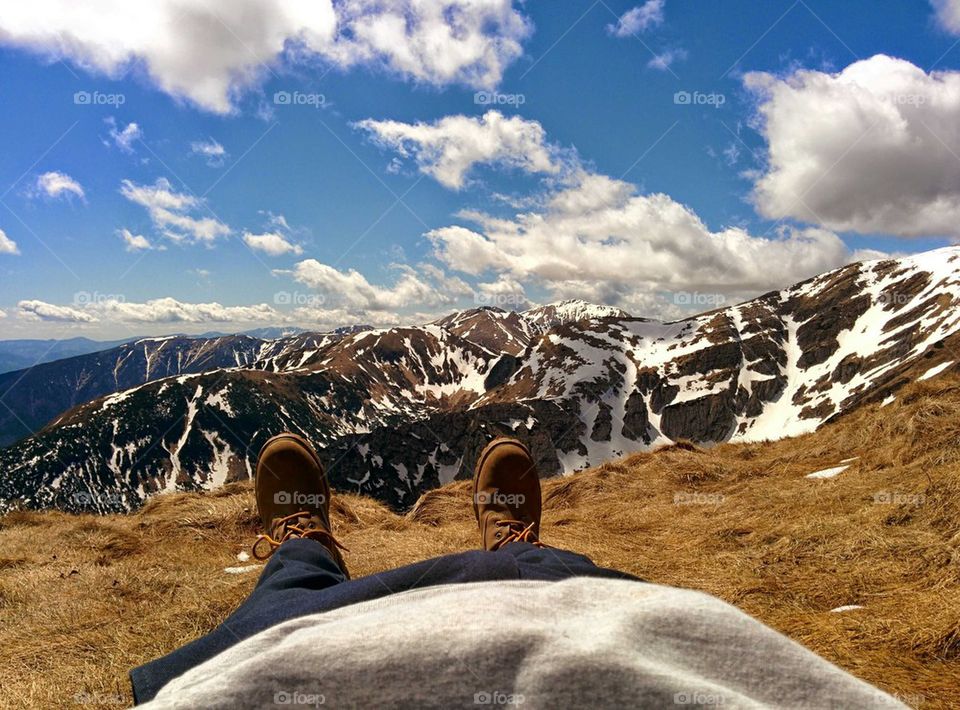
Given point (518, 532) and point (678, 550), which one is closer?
point (518, 532)

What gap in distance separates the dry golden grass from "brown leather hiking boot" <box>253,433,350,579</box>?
669mm

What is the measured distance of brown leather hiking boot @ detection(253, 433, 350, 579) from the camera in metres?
5.05

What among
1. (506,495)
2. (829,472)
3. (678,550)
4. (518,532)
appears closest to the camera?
(518,532)

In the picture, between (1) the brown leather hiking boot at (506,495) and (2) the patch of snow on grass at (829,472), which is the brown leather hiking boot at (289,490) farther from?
(2) the patch of snow on grass at (829,472)

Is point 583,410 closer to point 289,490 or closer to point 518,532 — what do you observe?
point 289,490

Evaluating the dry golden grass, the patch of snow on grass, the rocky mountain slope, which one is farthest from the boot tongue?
the rocky mountain slope

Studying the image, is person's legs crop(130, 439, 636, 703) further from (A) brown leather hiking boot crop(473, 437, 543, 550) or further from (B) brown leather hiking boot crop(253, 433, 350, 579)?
(B) brown leather hiking boot crop(253, 433, 350, 579)

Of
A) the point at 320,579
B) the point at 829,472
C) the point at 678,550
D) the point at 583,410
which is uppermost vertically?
the point at 320,579

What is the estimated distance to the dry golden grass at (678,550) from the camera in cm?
340

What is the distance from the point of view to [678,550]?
6.10m

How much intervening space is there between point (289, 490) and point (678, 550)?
4730 mm

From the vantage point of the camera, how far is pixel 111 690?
3.11 metres

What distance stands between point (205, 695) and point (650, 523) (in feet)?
23.2

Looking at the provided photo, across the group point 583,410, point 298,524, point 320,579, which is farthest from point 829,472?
point 583,410
